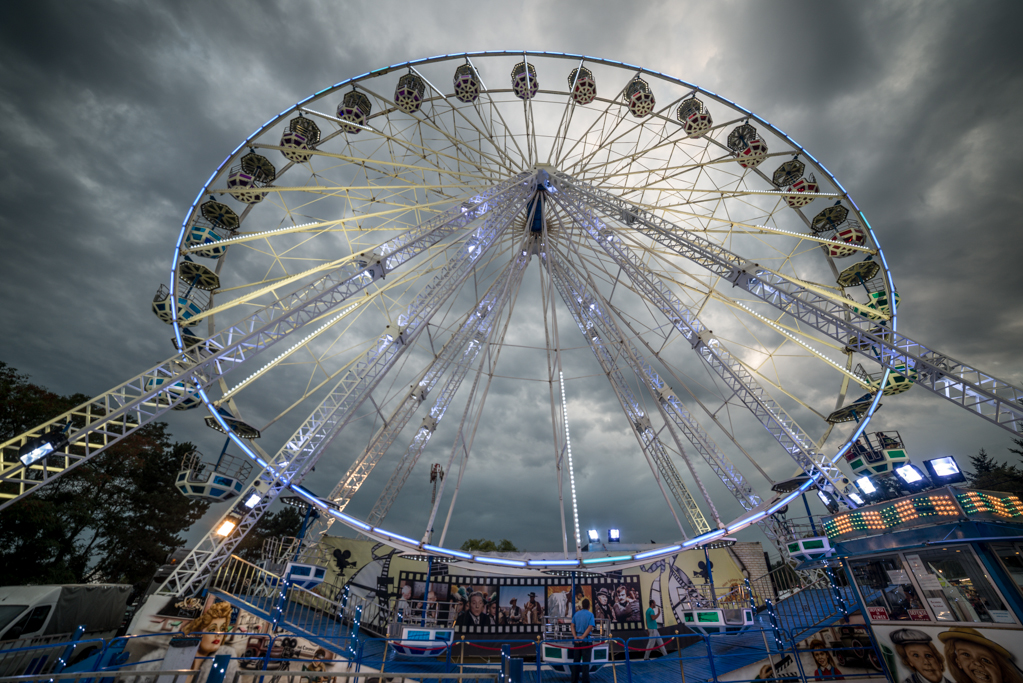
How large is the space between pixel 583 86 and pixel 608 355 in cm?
1122

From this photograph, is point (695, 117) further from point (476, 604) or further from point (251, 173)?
point (476, 604)

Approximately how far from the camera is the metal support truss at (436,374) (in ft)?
62.7

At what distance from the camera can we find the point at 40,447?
1122cm

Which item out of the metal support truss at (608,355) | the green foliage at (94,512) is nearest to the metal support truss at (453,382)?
the metal support truss at (608,355)

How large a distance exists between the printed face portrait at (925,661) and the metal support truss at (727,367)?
5649mm

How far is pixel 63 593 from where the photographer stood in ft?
56.2

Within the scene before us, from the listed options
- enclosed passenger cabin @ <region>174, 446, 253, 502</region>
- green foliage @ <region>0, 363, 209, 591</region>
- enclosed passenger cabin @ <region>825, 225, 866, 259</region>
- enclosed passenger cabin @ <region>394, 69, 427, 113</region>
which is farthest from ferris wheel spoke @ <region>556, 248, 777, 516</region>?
green foliage @ <region>0, 363, 209, 591</region>

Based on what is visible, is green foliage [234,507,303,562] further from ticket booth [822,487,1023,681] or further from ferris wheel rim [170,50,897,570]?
ticket booth [822,487,1023,681]

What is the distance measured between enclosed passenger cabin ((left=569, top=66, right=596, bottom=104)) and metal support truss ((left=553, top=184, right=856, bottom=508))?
445 centimetres

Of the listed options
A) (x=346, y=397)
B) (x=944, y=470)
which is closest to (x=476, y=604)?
(x=346, y=397)

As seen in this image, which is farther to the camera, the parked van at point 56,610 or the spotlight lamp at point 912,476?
the parked van at point 56,610

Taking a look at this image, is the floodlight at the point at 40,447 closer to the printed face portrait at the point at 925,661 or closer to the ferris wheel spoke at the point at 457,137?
the ferris wheel spoke at the point at 457,137

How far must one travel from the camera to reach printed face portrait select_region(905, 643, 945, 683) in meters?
9.84

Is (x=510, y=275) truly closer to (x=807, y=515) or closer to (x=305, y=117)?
(x=305, y=117)
